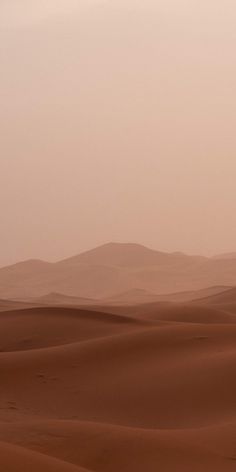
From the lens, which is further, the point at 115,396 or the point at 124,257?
the point at 124,257

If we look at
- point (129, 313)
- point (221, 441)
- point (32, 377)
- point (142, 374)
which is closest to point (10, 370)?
point (32, 377)

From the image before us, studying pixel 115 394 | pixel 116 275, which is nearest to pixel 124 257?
pixel 116 275

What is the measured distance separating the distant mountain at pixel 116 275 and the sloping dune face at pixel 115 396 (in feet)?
99.6

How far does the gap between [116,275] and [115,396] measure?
49.3 m

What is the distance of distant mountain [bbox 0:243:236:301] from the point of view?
169ft

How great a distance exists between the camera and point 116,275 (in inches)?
2253

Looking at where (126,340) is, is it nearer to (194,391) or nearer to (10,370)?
(10,370)

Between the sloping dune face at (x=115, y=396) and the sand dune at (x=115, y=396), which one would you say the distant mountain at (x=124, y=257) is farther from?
the sloping dune face at (x=115, y=396)

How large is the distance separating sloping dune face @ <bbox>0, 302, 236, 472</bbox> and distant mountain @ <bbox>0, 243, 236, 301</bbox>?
30.4 metres

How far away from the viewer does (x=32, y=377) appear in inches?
348

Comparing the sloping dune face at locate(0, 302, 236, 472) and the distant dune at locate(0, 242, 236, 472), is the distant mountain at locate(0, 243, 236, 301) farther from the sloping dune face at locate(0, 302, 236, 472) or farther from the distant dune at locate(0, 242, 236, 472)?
the sloping dune face at locate(0, 302, 236, 472)

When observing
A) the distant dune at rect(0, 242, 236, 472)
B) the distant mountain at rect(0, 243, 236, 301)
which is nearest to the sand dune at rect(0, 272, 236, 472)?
the distant dune at rect(0, 242, 236, 472)

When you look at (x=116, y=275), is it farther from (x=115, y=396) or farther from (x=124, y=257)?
(x=115, y=396)

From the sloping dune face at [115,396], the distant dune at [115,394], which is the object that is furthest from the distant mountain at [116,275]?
the sloping dune face at [115,396]
